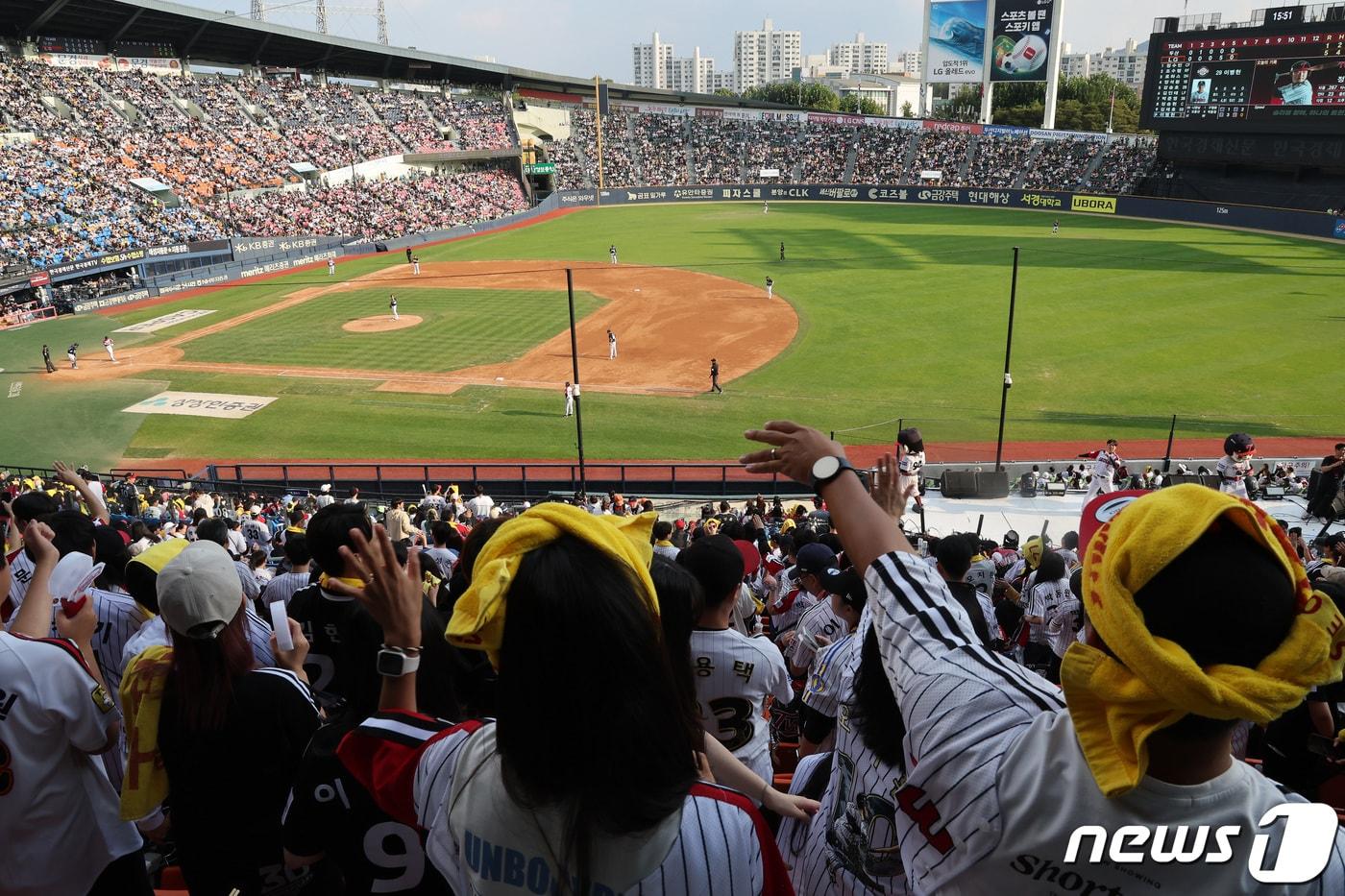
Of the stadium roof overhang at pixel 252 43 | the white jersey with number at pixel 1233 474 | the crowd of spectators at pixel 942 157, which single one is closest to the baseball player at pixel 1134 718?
the white jersey with number at pixel 1233 474

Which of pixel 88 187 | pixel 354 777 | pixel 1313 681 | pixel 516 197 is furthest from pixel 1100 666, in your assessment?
pixel 516 197

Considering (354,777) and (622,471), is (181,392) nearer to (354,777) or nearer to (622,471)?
(622,471)

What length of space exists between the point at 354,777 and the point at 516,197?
7549 cm

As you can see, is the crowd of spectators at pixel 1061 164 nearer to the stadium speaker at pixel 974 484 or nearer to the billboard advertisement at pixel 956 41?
the billboard advertisement at pixel 956 41

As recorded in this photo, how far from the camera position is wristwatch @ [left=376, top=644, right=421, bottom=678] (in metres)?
2.73

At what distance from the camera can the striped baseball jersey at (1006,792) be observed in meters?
1.74

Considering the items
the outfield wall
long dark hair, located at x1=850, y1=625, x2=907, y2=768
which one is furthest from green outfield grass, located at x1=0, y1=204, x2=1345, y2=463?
long dark hair, located at x1=850, y1=625, x2=907, y2=768

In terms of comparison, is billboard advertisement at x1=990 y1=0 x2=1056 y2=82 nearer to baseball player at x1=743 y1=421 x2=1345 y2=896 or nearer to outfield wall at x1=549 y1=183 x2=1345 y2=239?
outfield wall at x1=549 y1=183 x2=1345 y2=239

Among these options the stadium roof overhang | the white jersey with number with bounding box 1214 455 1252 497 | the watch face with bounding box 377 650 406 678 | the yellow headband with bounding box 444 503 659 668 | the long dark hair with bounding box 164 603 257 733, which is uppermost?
the stadium roof overhang

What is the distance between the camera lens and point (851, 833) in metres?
2.87

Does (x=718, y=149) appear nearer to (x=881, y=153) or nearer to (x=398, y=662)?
(x=881, y=153)

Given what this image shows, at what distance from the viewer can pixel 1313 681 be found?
5.41 ft

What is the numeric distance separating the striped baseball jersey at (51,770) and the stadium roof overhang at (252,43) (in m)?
65.6

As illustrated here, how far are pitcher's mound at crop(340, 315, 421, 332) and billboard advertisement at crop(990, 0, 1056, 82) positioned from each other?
57.0 meters
